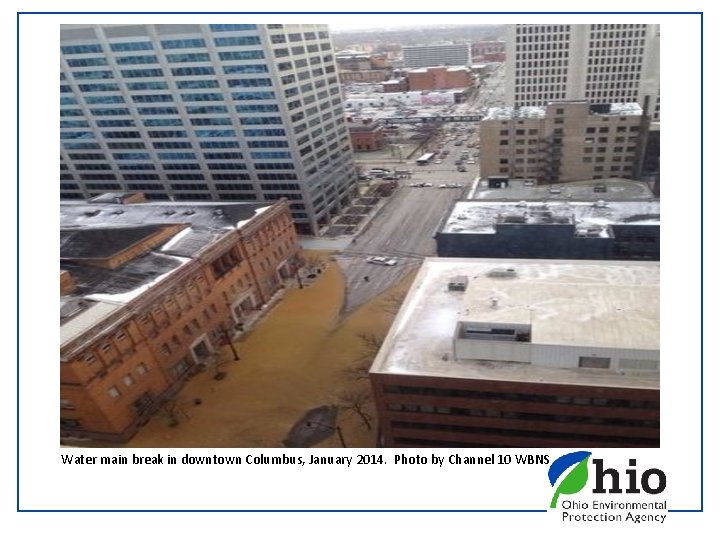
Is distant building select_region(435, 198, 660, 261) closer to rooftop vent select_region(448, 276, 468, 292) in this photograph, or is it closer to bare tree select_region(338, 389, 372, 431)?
rooftop vent select_region(448, 276, 468, 292)

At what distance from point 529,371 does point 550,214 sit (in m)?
33.6

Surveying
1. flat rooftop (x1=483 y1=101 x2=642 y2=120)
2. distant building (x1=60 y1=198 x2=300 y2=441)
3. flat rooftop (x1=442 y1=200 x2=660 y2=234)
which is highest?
flat rooftop (x1=483 y1=101 x2=642 y2=120)

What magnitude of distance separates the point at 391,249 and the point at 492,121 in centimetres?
2724

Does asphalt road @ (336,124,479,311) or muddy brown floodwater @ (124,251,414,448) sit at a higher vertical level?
asphalt road @ (336,124,479,311)

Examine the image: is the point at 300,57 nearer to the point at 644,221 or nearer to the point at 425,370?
the point at 644,221

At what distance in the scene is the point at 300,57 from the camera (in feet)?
265


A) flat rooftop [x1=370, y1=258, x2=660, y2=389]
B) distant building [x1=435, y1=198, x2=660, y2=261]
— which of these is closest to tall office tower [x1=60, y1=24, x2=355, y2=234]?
distant building [x1=435, y1=198, x2=660, y2=261]

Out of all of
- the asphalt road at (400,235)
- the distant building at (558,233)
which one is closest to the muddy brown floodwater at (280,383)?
the asphalt road at (400,235)

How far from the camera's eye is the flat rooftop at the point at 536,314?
112ft

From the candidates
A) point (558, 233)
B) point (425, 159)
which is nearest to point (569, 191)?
point (558, 233)

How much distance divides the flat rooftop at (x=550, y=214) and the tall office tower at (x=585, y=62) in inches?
2134

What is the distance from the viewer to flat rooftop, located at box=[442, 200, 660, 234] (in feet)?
198

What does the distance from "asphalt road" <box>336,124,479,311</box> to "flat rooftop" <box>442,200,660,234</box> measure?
1292 centimetres
